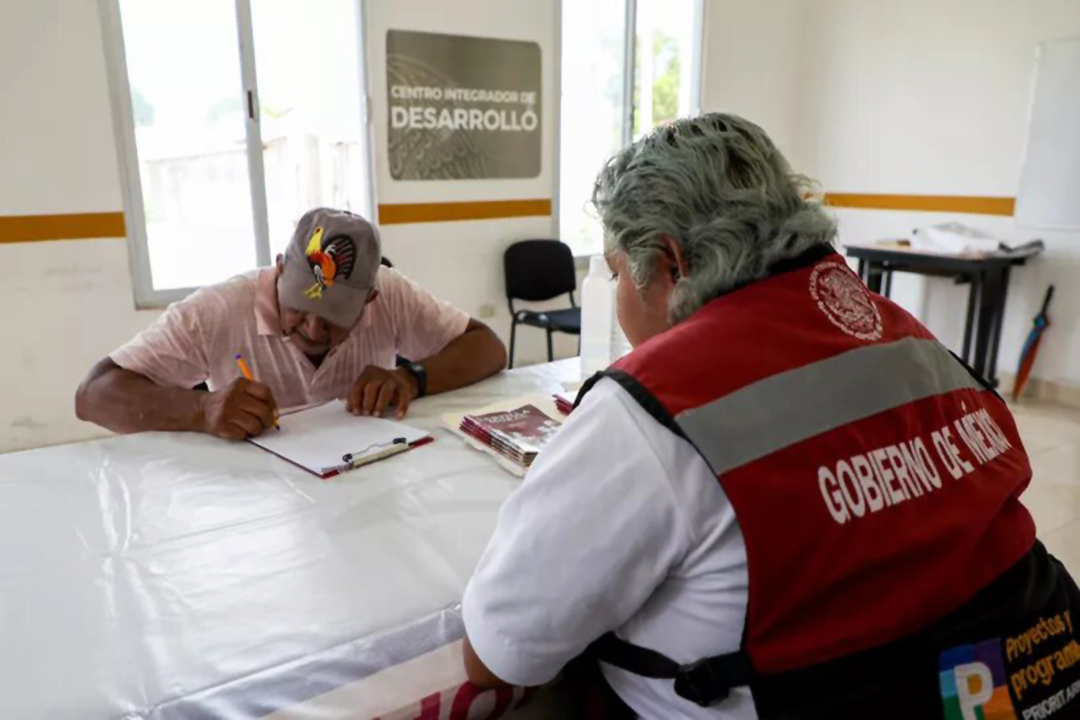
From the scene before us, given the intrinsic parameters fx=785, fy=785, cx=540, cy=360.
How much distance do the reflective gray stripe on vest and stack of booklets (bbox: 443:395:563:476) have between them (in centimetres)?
57

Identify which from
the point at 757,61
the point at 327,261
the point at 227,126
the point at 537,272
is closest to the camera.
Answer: the point at 327,261

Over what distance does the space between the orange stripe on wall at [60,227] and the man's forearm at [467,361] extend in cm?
198

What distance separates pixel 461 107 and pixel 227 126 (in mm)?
1112

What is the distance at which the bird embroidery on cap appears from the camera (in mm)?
1536

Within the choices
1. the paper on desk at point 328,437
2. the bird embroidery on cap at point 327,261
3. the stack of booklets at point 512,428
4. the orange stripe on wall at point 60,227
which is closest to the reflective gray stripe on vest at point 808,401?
the stack of booklets at point 512,428

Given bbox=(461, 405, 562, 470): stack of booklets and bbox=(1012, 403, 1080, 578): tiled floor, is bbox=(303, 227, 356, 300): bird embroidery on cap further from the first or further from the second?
bbox=(1012, 403, 1080, 578): tiled floor

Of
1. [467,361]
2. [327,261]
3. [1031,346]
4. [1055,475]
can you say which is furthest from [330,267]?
[1031,346]

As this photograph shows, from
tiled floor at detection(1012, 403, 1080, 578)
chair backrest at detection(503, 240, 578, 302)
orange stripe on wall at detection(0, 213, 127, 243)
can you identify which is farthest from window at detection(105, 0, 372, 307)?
tiled floor at detection(1012, 403, 1080, 578)

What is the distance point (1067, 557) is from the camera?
2.44m

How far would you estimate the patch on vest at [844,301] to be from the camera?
0.83 metres

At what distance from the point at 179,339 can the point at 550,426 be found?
794mm

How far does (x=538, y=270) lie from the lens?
4.15 meters

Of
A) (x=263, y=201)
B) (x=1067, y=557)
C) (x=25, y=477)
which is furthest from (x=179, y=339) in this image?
(x=1067, y=557)

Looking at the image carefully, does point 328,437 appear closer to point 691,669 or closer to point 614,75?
point 691,669
